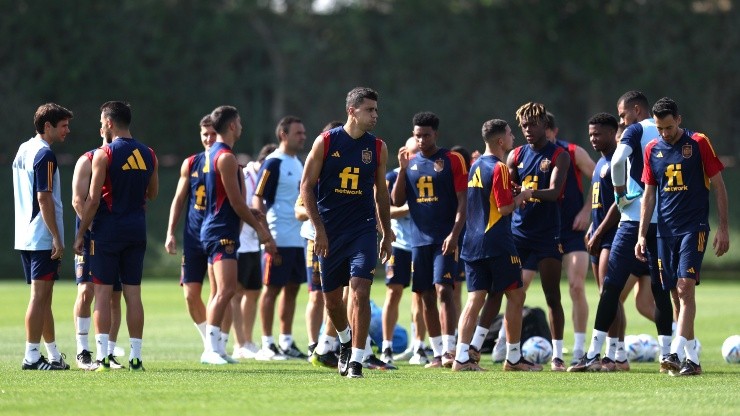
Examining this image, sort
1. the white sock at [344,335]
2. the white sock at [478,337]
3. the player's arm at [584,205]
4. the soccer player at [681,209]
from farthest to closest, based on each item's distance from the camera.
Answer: the player's arm at [584,205], the white sock at [478,337], the soccer player at [681,209], the white sock at [344,335]

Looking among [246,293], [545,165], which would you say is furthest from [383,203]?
[246,293]

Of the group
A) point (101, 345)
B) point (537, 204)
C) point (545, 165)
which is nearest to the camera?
point (101, 345)

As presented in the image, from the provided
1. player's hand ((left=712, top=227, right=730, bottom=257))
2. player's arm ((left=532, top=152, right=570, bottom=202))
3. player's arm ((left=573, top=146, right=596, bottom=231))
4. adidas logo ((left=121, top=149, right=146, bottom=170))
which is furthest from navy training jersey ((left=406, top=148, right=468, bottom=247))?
adidas logo ((left=121, top=149, right=146, bottom=170))

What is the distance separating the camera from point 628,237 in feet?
41.2

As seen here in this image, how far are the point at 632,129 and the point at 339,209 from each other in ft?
9.58

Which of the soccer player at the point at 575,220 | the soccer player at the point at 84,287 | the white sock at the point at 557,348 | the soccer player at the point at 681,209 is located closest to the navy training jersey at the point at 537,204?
the soccer player at the point at 575,220

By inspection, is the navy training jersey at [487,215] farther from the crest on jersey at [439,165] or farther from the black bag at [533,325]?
the black bag at [533,325]

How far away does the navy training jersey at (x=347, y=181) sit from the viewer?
36.9 feet

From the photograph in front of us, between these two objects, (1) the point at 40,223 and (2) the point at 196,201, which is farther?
(2) the point at 196,201

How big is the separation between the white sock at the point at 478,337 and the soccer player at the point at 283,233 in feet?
8.31

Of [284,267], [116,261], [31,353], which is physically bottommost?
[31,353]

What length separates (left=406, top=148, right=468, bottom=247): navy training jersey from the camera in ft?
43.5

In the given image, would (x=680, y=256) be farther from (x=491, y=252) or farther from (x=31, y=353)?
(x=31, y=353)

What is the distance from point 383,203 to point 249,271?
12.9ft
